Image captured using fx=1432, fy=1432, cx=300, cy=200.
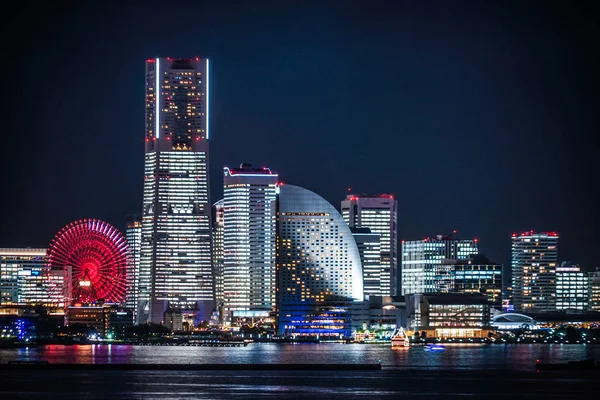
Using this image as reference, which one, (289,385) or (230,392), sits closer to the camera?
(230,392)

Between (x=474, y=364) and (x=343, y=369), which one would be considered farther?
(x=474, y=364)


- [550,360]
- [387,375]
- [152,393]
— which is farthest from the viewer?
[550,360]

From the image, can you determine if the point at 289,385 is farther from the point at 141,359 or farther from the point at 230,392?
the point at 141,359

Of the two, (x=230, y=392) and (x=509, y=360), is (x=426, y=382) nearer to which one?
(x=230, y=392)

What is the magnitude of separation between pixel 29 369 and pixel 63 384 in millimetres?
21312

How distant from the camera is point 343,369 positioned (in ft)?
449

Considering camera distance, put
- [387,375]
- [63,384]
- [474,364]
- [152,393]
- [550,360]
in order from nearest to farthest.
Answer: [152,393] → [63,384] → [387,375] → [474,364] → [550,360]

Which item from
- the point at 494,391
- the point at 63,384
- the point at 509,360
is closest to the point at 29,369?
the point at 63,384

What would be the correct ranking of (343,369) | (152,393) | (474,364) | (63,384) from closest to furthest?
1. (152,393)
2. (63,384)
3. (343,369)
4. (474,364)

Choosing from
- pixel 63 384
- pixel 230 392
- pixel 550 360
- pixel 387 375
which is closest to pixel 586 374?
pixel 387 375

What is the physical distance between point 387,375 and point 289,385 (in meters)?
16.7

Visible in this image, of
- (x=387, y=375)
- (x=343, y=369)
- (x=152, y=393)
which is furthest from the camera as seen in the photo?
(x=343, y=369)

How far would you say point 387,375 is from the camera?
128250mm

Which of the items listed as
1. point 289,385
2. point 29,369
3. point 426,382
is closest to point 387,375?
point 426,382
